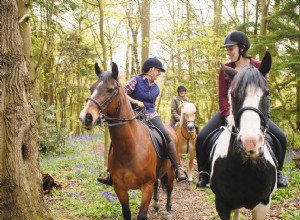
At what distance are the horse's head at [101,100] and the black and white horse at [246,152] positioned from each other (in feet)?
5.53

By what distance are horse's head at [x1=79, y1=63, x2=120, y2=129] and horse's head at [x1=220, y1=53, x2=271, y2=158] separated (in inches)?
74.3

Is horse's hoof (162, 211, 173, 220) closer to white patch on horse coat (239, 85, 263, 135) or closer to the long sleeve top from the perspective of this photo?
the long sleeve top

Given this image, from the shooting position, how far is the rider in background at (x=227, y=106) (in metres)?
4.26

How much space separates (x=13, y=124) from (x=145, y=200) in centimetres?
237

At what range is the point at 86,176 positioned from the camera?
8.87m

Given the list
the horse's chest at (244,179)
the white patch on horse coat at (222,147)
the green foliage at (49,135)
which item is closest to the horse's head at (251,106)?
the horse's chest at (244,179)

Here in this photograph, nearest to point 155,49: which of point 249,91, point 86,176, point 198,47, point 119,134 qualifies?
point 198,47

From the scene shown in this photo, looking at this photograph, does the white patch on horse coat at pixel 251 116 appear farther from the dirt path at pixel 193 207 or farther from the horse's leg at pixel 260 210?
the dirt path at pixel 193 207

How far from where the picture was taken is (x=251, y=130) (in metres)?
2.67

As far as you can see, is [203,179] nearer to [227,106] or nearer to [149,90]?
[227,106]

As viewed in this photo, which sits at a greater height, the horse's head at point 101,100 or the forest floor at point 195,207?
the horse's head at point 101,100

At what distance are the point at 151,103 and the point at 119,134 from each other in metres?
1.38

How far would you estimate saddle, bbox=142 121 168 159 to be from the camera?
5565 millimetres

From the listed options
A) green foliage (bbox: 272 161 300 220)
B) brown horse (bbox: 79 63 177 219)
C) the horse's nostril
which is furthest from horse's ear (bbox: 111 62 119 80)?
green foliage (bbox: 272 161 300 220)
